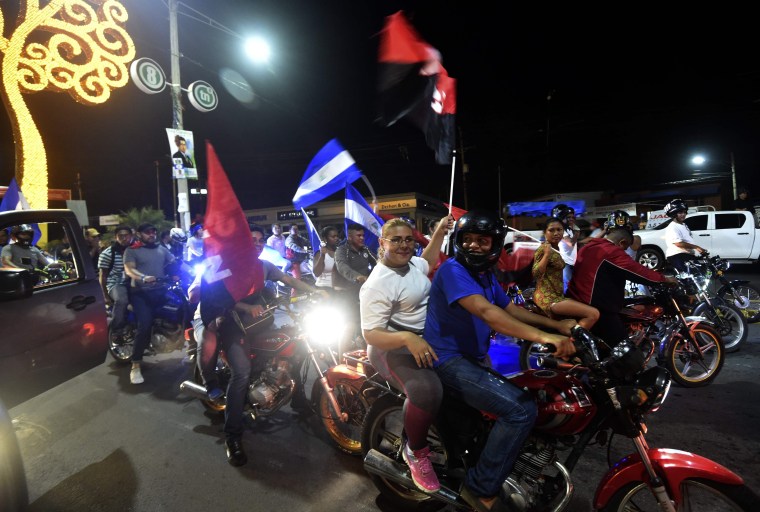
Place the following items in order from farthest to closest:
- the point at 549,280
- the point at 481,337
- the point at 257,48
Answer: the point at 257,48 → the point at 549,280 → the point at 481,337

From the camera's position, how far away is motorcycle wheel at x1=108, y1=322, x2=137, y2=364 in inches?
246

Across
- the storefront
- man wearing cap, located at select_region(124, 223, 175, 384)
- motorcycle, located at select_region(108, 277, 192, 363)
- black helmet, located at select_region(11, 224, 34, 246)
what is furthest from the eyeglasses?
the storefront

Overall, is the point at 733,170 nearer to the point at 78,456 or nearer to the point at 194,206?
the point at 78,456

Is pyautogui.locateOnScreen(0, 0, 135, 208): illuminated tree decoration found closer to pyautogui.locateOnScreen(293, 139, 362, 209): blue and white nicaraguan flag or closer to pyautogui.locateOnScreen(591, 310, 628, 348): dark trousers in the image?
pyautogui.locateOnScreen(293, 139, 362, 209): blue and white nicaraguan flag

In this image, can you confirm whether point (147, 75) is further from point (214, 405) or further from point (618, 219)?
point (618, 219)

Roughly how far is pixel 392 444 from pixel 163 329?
Answer: 15.6 feet

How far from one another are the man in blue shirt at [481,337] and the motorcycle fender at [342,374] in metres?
1.04

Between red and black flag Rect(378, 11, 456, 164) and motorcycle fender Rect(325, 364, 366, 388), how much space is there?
284cm

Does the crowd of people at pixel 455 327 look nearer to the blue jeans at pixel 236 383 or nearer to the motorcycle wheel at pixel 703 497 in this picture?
the blue jeans at pixel 236 383

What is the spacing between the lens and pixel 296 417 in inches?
166

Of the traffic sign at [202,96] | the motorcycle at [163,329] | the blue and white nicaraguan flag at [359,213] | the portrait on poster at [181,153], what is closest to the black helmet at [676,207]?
the blue and white nicaraguan flag at [359,213]

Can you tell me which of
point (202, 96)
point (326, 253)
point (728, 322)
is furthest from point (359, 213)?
point (202, 96)

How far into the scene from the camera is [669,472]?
1946 mm

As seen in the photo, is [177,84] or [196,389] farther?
[177,84]
